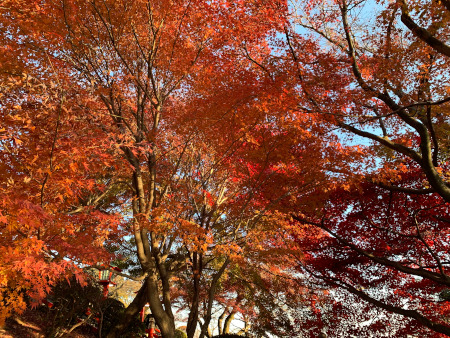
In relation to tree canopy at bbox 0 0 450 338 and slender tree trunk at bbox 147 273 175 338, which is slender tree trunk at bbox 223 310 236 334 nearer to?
tree canopy at bbox 0 0 450 338

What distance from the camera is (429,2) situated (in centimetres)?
540

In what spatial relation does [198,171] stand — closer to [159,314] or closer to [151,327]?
[159,314]

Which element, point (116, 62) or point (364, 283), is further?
point (364, 283)

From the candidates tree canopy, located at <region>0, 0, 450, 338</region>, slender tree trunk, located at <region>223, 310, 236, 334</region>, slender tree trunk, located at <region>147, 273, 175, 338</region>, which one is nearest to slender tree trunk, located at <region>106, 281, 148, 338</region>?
tree canopy, located at <region>0, 0, 450, 338</region>

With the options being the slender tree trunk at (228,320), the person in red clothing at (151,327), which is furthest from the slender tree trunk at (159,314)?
the slender tree trunk at (228,320)

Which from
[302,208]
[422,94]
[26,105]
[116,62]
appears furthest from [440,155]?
[26,105]

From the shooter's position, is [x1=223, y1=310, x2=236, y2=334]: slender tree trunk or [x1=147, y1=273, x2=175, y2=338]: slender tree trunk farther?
[x1=223, y1=310, x2=236, y2=334]: slender tree trunk

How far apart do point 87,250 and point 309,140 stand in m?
6.78

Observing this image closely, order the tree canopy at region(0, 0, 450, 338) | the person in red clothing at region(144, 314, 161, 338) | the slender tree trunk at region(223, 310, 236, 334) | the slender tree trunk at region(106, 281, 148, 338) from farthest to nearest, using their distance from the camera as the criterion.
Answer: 1. the slender tree trunk at region(223, 310, 236, 334)
2. the person in red clothing at region(144, 314, 161, 338)
3. the slender tree trunk at region(106, 281, 148, 338)
4. the tree canopy at region(0, 0, 450, 338)

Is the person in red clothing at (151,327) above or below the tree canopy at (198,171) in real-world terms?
below

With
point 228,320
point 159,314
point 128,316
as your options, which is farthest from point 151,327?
point 159,314

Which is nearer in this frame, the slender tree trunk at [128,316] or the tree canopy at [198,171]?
the tree canopy at [198,171]

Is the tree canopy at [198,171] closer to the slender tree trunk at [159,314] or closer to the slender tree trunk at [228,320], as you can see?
the slender tree trunk at [159,314]

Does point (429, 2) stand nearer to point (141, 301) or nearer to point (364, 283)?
point (364, 283)
